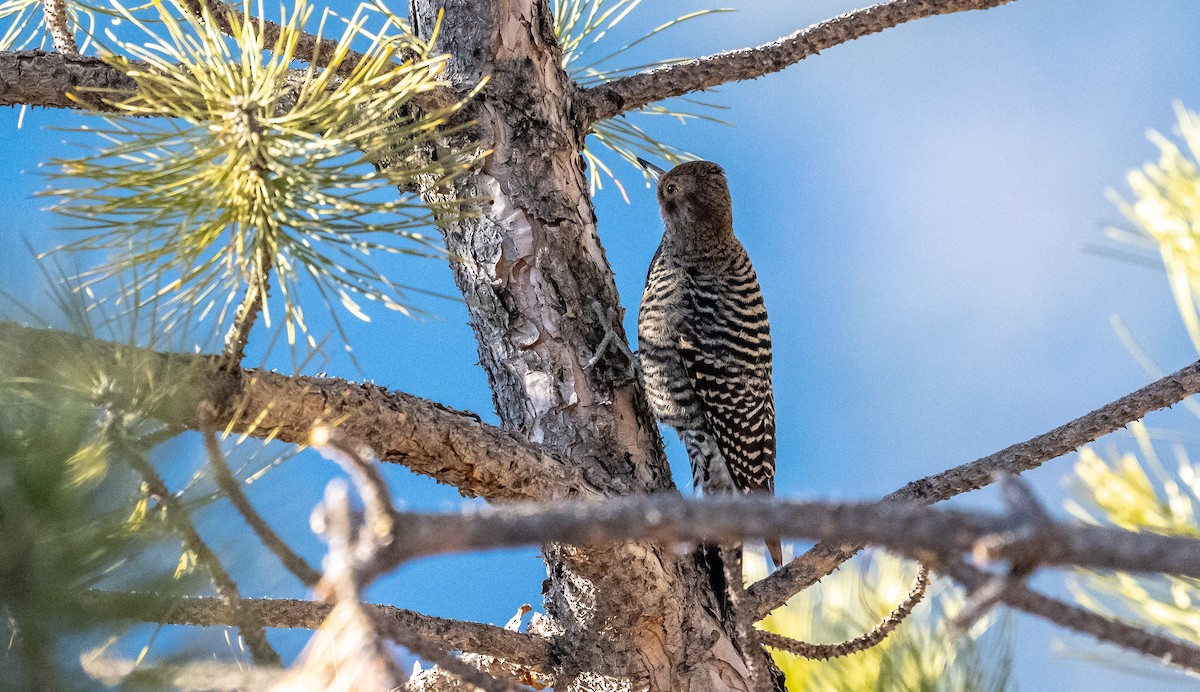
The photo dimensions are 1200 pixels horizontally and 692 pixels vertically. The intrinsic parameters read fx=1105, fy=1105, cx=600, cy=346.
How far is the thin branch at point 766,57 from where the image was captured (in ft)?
6.89

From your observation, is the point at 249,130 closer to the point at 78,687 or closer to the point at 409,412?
the point at 409,412

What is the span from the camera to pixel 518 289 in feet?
6.59

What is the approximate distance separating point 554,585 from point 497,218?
2.21 feet

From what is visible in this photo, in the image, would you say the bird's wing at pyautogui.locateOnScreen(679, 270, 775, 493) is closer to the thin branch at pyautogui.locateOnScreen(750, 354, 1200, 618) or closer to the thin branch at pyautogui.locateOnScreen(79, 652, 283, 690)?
the thin branch at pyautogui.locateOnScreen(750, 354, 1200, 618)

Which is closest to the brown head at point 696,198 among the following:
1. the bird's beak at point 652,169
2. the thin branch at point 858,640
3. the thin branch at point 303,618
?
the bird's beak at point 652,169

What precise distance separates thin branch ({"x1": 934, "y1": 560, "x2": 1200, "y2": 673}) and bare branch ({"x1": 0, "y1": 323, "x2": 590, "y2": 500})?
0.61 m

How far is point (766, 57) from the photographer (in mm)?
2121

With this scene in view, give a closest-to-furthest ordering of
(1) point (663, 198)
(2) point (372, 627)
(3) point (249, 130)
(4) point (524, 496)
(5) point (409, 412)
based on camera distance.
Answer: (2) point (372, 627) < (3) point (249, 130) < (5) point (409, 412) < (4) point (524, 496) < (1) point (663, 198)

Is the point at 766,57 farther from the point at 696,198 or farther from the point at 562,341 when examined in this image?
the point at 696,198

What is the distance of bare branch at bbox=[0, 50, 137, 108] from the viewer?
1669mm

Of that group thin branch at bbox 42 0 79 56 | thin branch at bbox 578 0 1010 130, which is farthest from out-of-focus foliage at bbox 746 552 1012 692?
thin branch at bbox 42 0 79 56

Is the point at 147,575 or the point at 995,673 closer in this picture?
the point at 147,575

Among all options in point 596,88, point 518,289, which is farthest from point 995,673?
point 596,88

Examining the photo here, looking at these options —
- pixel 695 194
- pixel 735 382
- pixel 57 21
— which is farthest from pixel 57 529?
pixel 695 194
